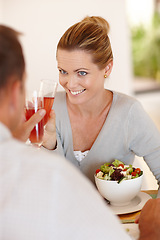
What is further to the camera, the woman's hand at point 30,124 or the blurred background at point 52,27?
the blurred background at point 52,27

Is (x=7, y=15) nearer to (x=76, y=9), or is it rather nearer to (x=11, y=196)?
(x=76, y=9)

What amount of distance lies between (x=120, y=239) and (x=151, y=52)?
Result: 6588 millimetres

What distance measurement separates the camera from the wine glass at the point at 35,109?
A: 1.57 metres

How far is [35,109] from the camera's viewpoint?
158 centimetres

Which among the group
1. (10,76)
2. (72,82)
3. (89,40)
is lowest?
(72,82)

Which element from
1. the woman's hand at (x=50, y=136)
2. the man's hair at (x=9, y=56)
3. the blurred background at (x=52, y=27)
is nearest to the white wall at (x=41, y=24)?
the blurred background at (x=52, y=27)

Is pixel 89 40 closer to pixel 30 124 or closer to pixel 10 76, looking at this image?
pixel 30 124

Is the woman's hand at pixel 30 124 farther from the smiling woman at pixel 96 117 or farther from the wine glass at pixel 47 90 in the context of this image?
the smiling woman at pixel 96 117

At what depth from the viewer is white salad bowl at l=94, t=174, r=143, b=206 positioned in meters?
1.48

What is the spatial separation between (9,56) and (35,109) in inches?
30.2

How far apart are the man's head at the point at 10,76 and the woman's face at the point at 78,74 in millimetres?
1013

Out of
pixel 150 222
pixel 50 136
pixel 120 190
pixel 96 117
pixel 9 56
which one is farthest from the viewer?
pixel 96 117

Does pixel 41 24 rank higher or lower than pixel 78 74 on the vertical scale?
lower

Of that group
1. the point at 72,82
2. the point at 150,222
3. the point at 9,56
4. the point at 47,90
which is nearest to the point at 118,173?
the point at 150,222
